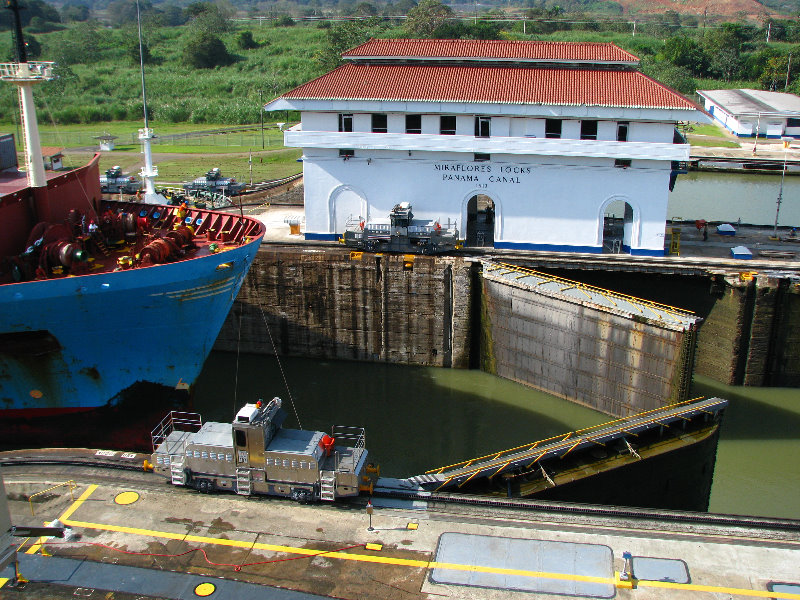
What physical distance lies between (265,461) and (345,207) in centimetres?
2376

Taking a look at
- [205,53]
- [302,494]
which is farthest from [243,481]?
[205,53]

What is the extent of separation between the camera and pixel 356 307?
131ft

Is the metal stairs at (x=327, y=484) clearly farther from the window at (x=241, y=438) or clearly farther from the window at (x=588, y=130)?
the window at (x=588, y=130)

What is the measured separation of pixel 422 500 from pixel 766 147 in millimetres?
80904

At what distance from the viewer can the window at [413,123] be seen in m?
41.5

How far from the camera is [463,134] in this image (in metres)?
41.2

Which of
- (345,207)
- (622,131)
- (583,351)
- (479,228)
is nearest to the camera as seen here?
(583,351)

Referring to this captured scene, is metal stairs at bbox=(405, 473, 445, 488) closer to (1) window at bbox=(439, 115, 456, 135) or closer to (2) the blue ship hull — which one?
(2) the blue ship hull

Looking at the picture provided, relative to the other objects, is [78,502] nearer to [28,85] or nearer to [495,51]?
[28,85]

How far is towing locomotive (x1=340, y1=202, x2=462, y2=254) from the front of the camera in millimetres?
39750

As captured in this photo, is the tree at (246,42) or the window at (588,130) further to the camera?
the tree at (246,42)

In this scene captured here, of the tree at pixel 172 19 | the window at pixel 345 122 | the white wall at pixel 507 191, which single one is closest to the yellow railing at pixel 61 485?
the white wall at pixel 507 191

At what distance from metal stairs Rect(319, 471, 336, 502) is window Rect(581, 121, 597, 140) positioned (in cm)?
2575

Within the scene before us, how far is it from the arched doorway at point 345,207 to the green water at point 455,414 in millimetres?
7722
